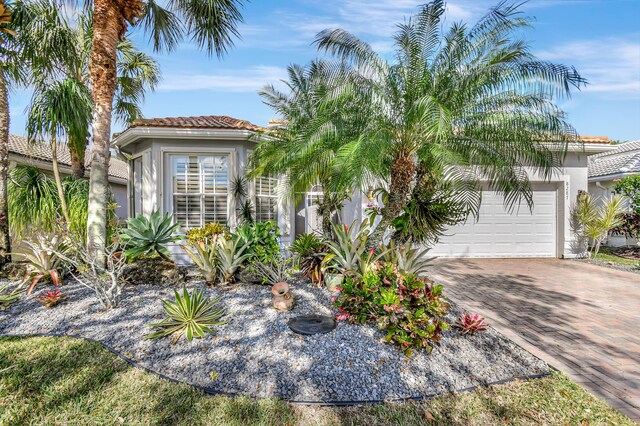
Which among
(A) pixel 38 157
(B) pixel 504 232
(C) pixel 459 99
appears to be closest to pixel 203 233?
(C) pixel 459 99

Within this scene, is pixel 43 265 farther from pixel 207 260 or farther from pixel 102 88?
pixel 102 88

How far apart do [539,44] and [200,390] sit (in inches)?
273

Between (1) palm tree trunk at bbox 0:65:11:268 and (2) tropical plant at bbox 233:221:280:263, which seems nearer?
(2) tropical plant at bbox 233:221:280:263

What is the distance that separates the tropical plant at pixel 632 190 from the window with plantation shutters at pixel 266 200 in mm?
11954

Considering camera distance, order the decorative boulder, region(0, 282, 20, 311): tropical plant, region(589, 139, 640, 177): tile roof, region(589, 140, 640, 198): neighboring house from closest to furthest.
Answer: region(0, 282, 20, 311): tropical plant, the decorative boulder, region(589, 140, 640, 198): neighboring house, region(589, 139, 640, 177): tile roof

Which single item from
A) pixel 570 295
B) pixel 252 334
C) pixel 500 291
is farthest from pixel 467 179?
pixel 252 334

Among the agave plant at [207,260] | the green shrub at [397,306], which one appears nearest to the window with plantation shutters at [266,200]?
the agave plant at [207,260]

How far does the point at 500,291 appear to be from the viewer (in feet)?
22.1

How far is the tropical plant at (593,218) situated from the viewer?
10.2m

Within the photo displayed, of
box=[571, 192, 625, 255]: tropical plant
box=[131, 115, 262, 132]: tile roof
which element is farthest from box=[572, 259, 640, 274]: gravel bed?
box=[131, 115, 262, 132]: tile roof

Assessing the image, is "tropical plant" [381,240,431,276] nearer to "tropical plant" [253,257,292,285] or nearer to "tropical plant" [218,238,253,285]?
"tropical plant" [253,257,292,285]

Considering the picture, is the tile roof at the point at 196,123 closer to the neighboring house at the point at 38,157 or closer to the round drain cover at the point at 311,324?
the neighboring house at the point at 38,157

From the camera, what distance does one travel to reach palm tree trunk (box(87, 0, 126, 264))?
5.80 metres

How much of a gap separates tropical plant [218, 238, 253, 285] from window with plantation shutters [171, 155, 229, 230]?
10.5 ft
